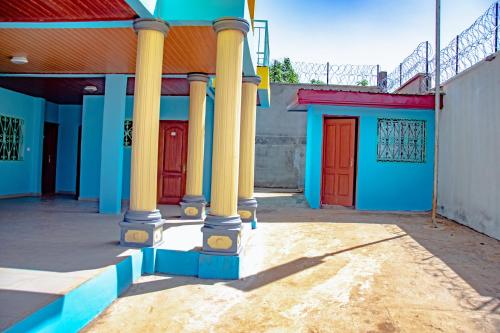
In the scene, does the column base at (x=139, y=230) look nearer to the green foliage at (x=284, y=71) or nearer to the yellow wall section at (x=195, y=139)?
the yellow wall section at (x=195, y=139)

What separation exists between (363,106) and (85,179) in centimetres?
740

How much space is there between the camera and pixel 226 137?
4395 mm

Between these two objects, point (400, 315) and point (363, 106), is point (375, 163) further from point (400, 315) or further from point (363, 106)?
point (400, 315)

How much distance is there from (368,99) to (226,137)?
20.3 ft

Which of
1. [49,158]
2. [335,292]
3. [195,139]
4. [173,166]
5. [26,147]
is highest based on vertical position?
[195,139]

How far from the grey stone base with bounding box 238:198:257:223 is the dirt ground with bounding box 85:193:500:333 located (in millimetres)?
352

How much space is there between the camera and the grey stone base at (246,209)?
22.1 ft

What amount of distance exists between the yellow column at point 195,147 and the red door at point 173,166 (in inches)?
83.0

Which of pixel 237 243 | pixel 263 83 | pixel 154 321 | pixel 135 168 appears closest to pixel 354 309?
pixel 237 243

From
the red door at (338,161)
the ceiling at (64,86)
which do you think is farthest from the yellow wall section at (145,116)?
the red door at (338,161)

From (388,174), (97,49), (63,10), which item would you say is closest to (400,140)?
(388,174)

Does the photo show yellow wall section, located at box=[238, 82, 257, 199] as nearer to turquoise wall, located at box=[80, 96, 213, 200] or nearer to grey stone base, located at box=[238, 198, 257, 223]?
grey stone base, located at box=[238, 198, 257, 223]

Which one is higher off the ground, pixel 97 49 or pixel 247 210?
pixel 97 49

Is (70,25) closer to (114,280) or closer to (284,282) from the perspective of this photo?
(114,280)
